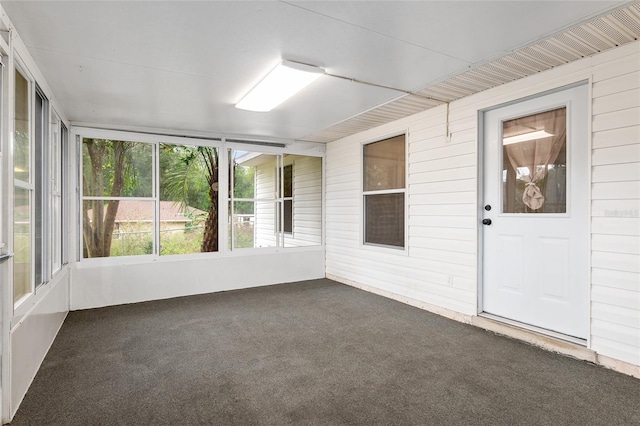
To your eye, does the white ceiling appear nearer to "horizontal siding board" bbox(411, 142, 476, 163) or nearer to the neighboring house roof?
"horizontal siding board" bbox(411, 142, 476, 163)

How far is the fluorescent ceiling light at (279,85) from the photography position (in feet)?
9.45

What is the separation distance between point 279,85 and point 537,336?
3333 millimetres

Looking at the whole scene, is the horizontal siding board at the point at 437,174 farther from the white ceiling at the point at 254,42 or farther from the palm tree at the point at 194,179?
the palm tree at the point at 194,179

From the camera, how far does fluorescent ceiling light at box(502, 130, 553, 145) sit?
3.18 meters

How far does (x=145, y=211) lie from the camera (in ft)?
15.8

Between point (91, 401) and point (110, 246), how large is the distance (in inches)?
113

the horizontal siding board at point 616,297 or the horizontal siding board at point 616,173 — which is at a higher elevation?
the horizontal siding board at point 616,173

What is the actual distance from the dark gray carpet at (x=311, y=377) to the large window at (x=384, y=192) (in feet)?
4.57

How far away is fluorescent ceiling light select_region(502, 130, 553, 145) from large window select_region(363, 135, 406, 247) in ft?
4.67

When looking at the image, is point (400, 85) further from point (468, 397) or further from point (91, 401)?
point (91, 401)

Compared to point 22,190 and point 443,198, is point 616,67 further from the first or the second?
point 22,190

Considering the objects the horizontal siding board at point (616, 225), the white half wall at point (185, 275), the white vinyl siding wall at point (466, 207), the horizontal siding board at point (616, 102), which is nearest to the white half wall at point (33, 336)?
the white half wall at point (185, 275)

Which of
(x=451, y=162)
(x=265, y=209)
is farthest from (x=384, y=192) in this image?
(x=265, y=209)

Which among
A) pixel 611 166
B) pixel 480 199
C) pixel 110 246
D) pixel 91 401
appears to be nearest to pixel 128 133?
pixel 110 246
